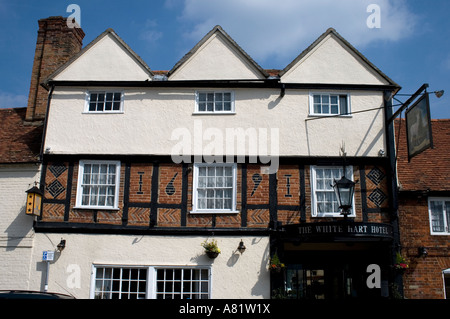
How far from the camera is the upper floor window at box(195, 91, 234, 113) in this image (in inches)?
553

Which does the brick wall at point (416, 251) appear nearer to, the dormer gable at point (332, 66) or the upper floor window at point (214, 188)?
the dormer gable at point (332, 66)

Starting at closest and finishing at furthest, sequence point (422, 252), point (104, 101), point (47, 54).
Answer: point (422, 252), point (104, 101), point (47, 54)

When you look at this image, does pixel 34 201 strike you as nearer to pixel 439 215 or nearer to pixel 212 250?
pixel 212 250

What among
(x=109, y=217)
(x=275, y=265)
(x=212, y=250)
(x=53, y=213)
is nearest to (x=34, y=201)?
(x=53, y=213)

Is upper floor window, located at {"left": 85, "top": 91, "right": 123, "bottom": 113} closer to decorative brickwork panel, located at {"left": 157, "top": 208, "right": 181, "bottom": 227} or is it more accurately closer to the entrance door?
decorative brickwork panel, located at {"left": 157, "top": 208, "right": 181, "bottom": 227}

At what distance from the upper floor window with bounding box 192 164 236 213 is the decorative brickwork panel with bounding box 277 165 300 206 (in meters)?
1.29

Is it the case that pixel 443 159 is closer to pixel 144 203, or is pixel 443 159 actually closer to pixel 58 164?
pixel 144 203

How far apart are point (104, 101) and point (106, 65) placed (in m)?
1.15

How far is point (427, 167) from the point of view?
559 inches

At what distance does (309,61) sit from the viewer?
14211mm

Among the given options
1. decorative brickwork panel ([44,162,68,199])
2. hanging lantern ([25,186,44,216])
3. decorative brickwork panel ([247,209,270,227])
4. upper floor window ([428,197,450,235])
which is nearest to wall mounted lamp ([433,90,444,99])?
upper floor window ([428,197,450,235])

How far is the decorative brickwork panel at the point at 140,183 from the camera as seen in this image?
13375 mm
